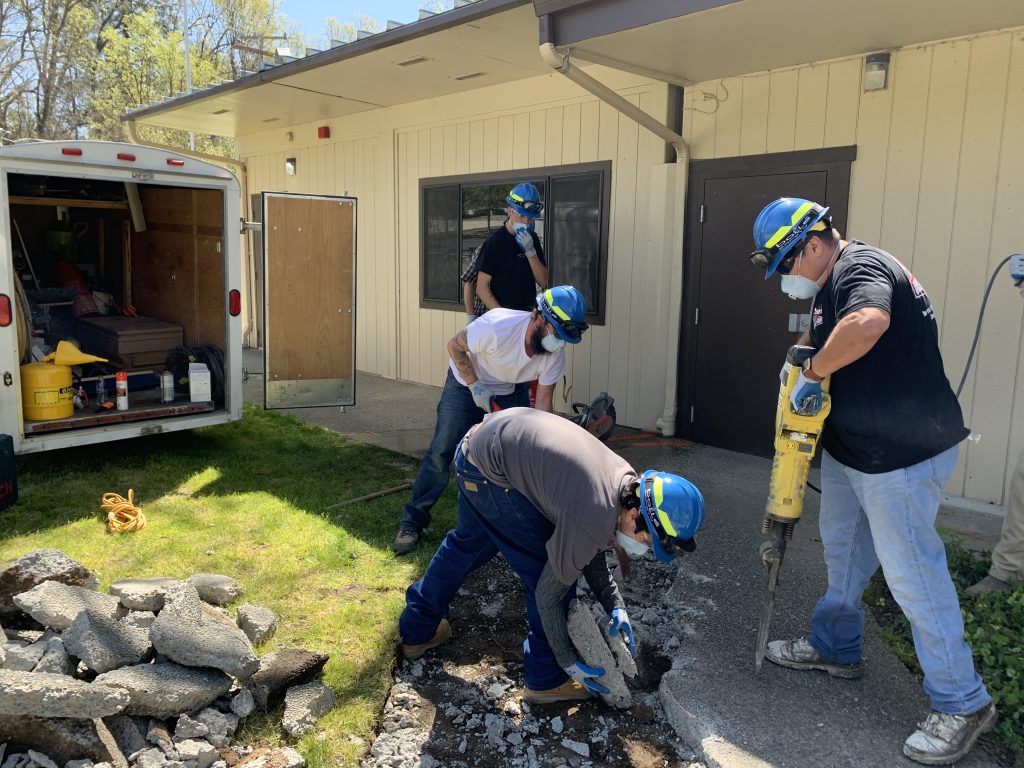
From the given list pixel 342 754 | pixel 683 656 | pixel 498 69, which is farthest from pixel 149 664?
pixel 498 69

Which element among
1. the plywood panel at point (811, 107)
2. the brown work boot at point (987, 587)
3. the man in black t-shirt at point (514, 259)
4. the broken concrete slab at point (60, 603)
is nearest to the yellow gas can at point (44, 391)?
the broken concrete slab at point (60, 603)

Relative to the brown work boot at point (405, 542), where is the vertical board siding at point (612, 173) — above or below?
above

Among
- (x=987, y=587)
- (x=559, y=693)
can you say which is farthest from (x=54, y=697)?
(x=987, y=587)

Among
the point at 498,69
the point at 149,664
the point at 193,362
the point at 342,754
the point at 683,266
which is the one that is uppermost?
the point at 498,69

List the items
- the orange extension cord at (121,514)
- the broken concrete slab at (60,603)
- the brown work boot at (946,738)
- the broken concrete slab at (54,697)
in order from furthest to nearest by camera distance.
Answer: the orange extension cord at (121,514) < the broken concrete slab at (60,603) < the brown work boot at (946,738) < the broken concrete slab at (54,697)

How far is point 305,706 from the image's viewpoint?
2.99 metres

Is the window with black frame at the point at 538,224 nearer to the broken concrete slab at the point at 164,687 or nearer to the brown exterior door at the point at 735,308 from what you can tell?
the brown exterior door at the point at 735,308

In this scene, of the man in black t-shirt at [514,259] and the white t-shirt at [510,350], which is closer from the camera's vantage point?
the white t-shirt at [510,350]

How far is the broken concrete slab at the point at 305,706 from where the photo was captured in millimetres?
A: 2930

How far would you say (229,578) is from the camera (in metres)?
3.97

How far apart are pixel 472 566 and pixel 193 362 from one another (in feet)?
13.6

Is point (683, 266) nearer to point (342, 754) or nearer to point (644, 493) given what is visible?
point (644, 493)

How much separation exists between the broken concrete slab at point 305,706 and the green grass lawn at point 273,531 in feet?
0.13

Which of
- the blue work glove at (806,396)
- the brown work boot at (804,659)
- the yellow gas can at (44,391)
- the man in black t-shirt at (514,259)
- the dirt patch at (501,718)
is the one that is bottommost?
the dirt patch at (501,718)
